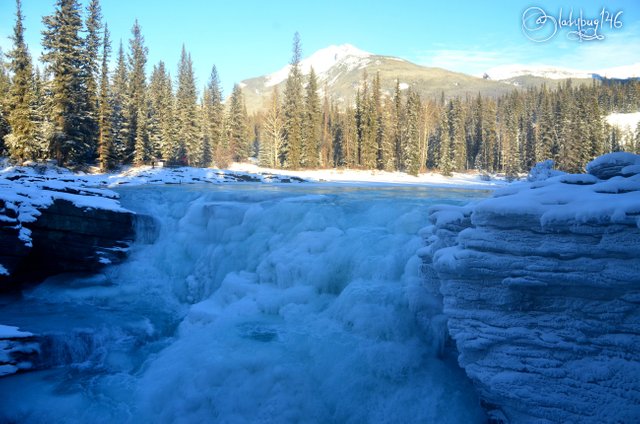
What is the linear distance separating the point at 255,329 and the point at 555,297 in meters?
5.83

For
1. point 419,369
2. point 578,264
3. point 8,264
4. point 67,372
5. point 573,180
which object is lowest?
point 67,372

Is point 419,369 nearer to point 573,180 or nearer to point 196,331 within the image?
point 573,180

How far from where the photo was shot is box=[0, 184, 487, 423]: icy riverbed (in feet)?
22.3

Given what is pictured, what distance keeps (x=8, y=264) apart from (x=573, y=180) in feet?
44.1

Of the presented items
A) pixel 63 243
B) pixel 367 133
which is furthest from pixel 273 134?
pixel 63 243

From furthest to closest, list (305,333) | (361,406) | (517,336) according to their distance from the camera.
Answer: (305,333) → (361,406) → (517,336)

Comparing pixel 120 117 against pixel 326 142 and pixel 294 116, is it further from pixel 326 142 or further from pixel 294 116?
pixel 326 142

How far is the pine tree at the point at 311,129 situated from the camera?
51.3 m

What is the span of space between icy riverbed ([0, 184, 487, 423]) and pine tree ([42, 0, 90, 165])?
23.8m

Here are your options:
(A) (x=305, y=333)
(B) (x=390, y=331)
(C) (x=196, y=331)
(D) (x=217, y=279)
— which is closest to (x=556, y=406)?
(B) (x=390, y=331)

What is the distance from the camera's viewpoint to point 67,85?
108 feet

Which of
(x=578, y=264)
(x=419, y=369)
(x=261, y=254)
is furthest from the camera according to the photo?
(x=261, y=254)

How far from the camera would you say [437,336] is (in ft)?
25.0

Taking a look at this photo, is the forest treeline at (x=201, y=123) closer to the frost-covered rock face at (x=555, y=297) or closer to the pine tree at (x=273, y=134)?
the pine tree at (x=273, y=134)
